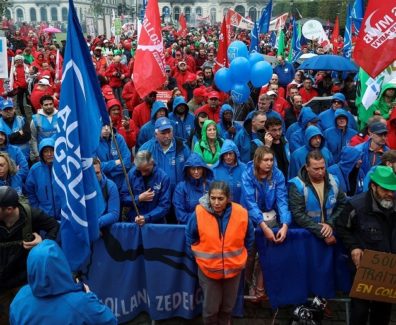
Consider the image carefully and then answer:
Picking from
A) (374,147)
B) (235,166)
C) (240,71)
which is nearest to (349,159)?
(374,147)

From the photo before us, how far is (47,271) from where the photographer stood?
231cm

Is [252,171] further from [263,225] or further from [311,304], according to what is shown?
[311,304]

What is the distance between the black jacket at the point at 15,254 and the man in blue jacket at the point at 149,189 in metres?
1.16

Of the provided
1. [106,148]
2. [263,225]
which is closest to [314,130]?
[263,225]

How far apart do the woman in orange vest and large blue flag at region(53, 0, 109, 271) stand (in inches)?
35.4

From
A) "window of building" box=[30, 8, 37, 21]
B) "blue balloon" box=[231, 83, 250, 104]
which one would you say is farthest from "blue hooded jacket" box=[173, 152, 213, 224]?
"window of building" box=[30, 8, 37, 21]

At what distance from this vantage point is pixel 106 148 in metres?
5.86

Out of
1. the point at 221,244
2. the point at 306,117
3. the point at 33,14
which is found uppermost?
the point at 33,14

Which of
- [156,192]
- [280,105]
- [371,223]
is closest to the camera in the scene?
[371,223]

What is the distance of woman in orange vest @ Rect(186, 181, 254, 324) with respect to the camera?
12.1 feet

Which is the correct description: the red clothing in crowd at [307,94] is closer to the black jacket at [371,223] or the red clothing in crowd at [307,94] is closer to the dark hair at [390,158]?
the dark hair at [390,158]

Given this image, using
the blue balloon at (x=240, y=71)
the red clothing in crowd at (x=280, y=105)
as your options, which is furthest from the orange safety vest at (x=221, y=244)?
the red clothing in crowd at (x=280, y=105)

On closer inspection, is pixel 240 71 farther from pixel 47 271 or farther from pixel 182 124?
pixel 47 271

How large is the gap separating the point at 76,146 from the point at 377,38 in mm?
3734
